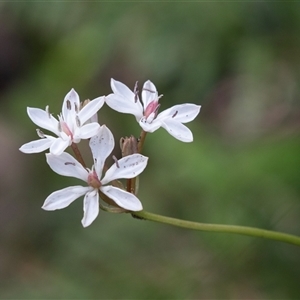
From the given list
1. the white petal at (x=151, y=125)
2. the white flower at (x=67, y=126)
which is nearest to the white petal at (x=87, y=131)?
the white flower at (x=67, y=126)

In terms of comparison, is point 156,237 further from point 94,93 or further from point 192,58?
point 94,93

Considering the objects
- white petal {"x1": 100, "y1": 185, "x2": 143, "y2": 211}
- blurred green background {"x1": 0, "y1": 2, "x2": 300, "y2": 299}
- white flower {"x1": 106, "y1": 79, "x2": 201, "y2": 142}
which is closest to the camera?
white petal {"x1": 100, "y1": 185, "x2": 143, "y2": 211}

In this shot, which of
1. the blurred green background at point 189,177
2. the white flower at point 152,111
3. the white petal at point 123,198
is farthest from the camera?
the blurred green background at point 189,177

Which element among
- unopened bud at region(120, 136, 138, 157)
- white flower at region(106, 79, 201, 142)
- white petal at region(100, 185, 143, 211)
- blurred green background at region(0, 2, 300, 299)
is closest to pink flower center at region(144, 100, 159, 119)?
white flower at region(106, 79, 201, 142)

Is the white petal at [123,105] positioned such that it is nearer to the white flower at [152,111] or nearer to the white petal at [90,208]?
the white flower at [152,111]

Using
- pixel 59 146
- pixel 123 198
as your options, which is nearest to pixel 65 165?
pixel 59 146

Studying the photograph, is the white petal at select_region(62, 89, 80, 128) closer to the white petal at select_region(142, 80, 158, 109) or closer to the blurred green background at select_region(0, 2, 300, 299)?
the white petal at select_region(142, 80, 158, 109)
